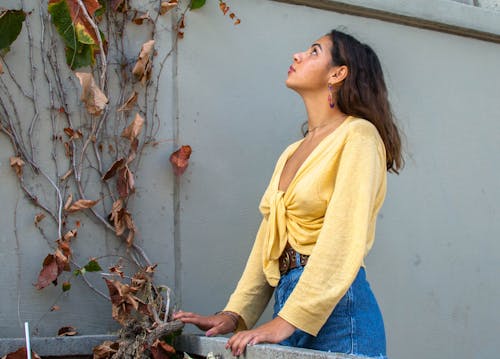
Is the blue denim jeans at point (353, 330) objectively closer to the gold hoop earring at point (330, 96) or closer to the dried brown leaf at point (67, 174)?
the gold hoop earring at point (330, 96)

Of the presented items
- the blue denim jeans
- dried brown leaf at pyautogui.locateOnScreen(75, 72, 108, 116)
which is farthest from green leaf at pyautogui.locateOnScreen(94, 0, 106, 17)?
the blue denim jeans

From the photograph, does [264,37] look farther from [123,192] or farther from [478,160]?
[478,160]

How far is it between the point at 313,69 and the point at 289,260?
609 mm

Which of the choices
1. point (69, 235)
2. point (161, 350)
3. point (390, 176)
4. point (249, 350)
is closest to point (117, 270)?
point (69, 235)

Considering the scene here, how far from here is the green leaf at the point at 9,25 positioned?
9.65ft

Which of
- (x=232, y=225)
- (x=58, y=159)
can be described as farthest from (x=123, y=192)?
(x=232, y=225)

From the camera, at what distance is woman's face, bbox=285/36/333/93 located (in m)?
2.79

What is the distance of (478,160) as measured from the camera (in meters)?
4.03

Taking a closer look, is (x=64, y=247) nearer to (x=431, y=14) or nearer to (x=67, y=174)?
(x=67, y=174)

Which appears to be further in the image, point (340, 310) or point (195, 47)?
point (195, 47)

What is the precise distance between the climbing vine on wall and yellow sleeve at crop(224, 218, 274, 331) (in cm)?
27

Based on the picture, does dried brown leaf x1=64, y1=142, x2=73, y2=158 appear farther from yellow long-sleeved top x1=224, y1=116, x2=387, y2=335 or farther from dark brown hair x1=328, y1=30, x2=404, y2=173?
dark brown hair x1=328, y1=30, x2=404, y2=173

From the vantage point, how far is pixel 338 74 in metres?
2.77

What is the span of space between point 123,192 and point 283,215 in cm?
70
